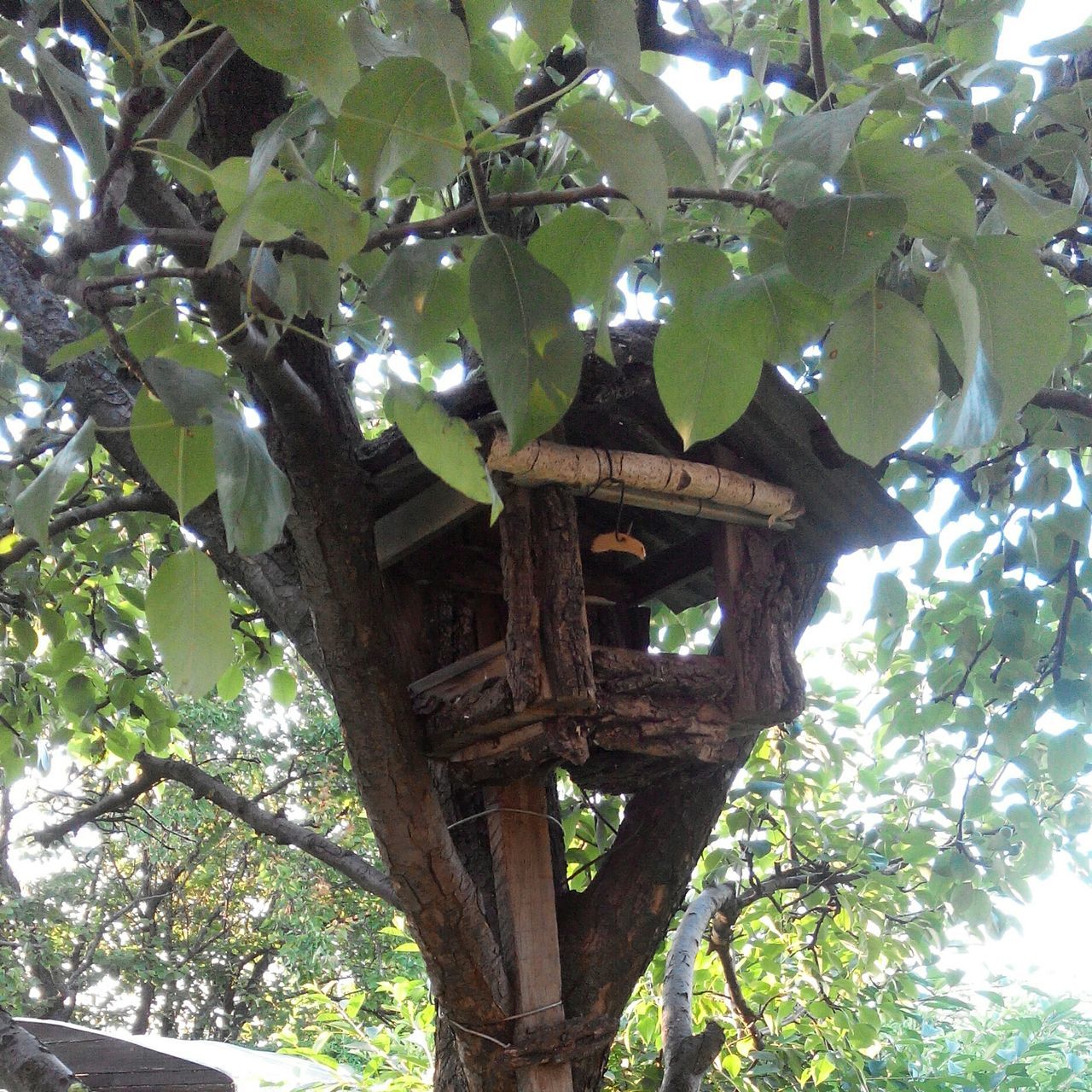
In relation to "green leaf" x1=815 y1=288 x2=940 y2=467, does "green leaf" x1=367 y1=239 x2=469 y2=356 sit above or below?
above

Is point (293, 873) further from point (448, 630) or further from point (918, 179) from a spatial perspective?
point (918, 179)

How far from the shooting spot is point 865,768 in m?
2.51

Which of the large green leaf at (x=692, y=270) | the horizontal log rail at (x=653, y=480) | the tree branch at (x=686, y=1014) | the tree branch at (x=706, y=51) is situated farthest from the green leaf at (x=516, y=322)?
the tree branch at (x=686, y=1014)

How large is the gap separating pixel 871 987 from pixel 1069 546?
52.5 inches

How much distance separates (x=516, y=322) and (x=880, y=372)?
0.55 ft

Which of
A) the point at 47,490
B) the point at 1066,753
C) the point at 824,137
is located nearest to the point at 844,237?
the point at 824,137

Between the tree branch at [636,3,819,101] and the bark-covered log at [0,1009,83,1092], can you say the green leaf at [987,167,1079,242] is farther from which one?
the bark-covered log at [0,1009,83,1092]

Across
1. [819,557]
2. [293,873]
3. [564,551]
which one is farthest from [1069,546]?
[293,873]

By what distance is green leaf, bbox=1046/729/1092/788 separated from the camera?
1.47 meters

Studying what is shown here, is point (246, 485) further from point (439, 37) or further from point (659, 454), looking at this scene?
point (659, 454)

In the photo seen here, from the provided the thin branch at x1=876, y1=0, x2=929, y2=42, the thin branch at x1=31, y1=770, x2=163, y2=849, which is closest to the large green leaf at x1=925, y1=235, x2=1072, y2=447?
the thin branch at x1=876, y1=0, x2=929, y2=42

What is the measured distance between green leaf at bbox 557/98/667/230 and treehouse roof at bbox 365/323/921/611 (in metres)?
0.51

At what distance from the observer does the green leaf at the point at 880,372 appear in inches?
17.5

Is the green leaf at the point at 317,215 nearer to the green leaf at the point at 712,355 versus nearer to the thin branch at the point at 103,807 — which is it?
the green leaf at the point at 712,355
